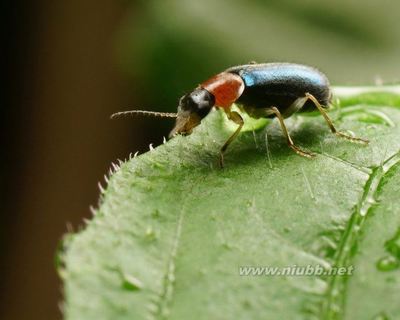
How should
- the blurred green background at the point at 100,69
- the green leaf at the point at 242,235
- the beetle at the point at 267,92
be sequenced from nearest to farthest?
the green leaf at the point at 242,235, the beetle at the point at 267,92, the blurred green background at the point at 100,69

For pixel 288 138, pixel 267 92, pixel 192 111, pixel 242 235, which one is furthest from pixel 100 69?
pixel 242 235

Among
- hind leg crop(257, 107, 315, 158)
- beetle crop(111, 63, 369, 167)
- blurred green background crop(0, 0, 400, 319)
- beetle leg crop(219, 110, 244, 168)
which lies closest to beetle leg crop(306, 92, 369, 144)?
beetle crop(111, 63, 369, 167)

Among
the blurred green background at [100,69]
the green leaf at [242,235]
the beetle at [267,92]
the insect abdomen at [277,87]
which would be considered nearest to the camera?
the green leaf at [242,235]

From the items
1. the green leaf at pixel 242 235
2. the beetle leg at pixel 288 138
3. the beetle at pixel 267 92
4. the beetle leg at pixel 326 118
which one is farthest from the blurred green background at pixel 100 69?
the green leaf at pixel 242 235

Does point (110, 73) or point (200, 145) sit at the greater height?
point (200, 145)

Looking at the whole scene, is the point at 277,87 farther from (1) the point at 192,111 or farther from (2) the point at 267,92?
(1) the point at 192,111

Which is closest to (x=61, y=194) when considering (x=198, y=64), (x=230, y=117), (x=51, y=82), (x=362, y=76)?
(x=51, y=82)

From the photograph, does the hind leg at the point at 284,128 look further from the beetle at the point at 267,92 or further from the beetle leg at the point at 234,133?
the beetle leg at the point at 234,133

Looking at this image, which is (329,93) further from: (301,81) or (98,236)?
(98,236)
